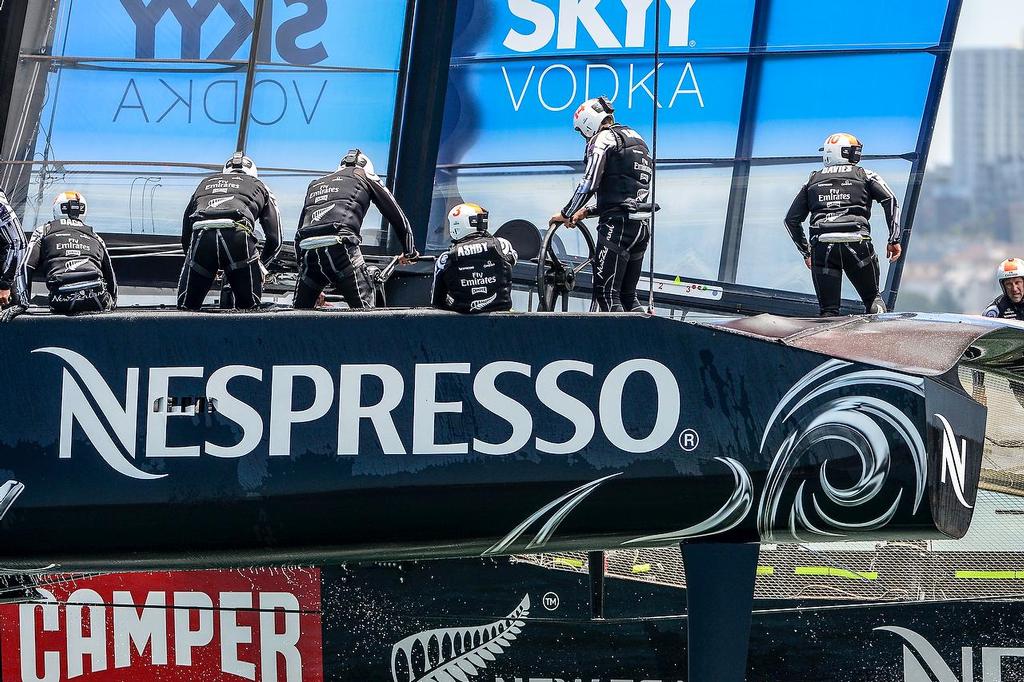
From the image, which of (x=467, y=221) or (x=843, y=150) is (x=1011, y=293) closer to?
(x=843, y=150)

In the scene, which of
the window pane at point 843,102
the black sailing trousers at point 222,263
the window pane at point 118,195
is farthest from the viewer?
the window pane at point 843,102

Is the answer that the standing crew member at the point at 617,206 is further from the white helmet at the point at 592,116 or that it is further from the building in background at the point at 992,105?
the building in background at the point at 992,105

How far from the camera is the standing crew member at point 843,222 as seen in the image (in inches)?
231

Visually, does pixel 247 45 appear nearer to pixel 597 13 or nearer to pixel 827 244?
pixel 597 13

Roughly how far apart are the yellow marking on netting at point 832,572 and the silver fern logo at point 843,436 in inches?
38.6

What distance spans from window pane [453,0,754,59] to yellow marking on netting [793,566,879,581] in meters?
4.29

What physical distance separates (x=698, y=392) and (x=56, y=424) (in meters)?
2.07

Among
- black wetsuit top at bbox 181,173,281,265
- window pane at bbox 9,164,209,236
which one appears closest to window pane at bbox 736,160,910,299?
window pane at bbox 9,164,209,236

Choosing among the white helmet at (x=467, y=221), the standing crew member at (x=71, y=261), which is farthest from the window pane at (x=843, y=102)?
the standing crew member at (x=71, y=261)

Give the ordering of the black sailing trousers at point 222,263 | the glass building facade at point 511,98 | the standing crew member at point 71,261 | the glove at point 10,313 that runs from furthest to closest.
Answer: the glass building facade at point 511,98 < the black sailing trousers at point 222,263 < the standing crew member at point 71,261 < the glove at point 10,313

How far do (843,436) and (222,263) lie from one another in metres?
2.57

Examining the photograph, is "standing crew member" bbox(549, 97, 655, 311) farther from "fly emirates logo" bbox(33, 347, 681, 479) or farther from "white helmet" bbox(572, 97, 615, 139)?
"fly emirates logo" bbox(33, 347, 681, 479)

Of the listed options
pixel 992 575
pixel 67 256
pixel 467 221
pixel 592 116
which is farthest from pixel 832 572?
pixel 67 256

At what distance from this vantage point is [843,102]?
8461 millimetres
